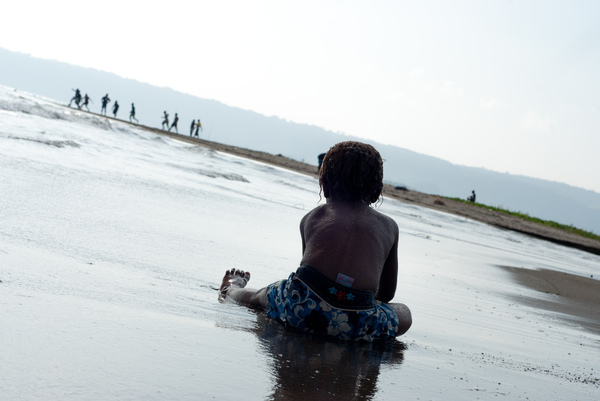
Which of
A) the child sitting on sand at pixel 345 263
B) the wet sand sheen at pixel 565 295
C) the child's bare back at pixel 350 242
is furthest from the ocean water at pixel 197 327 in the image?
the child's bare back at pixel 350 242

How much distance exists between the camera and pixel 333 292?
362 centimetres

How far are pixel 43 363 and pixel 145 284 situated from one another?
1.95 metres

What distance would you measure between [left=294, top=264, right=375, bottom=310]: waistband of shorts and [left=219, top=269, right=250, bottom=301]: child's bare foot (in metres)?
1.04

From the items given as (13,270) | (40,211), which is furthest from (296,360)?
(40,211)

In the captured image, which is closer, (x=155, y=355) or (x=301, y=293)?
(x=155, y=355)

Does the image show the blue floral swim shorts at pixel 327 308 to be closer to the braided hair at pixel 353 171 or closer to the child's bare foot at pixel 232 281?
the braided hair at pixel 353 171

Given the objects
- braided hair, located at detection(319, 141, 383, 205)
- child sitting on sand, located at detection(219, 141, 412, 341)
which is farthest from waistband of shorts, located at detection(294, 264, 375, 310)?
braided hair, located at detection(319, 141, 383, 205)

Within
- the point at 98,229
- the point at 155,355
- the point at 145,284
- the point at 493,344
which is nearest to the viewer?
the point at 155,355

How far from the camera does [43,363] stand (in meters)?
2.40

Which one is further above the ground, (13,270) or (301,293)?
(301,293)

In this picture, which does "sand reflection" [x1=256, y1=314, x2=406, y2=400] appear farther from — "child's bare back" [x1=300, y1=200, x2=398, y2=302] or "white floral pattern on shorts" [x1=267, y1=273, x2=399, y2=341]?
"child's bare back" [x1=300, y1=200, x2=398, y2=302]

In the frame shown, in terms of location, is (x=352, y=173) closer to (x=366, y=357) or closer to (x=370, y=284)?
(x=370, y=284)

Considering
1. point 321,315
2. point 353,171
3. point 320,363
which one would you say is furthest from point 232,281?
point 320,363

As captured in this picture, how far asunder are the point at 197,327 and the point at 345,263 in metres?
0.92
